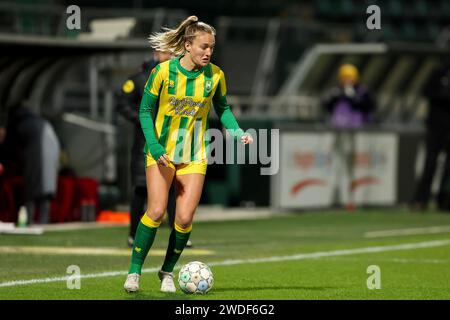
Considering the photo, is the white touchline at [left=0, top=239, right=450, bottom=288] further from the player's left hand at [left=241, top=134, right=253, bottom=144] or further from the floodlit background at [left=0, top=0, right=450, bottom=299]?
the player's left hand at [left=241, top=134, right=253, bottom=144]

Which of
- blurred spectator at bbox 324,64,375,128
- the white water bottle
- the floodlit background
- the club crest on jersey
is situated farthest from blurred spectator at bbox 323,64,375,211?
the club crest on jersey

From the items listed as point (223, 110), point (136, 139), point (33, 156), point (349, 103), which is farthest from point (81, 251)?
point (349, 103)

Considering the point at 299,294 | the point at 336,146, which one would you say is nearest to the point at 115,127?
the point at 336,146

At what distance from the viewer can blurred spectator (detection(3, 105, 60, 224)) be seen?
17.0 metres

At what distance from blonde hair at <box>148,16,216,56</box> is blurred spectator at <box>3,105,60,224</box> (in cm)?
779

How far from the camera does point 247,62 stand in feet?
90.9

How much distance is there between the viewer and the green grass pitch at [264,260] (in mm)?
9594

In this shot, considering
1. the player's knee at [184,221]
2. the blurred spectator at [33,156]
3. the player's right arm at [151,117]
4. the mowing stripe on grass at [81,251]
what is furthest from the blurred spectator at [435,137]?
the player's right arm at [151,117]

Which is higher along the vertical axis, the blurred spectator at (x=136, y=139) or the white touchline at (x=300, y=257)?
the blurred spectator at (x=136, y=139)

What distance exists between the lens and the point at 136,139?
13.8 meters

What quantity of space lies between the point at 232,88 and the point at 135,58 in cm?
562

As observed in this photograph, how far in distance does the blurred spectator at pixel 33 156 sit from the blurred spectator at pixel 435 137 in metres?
7.17

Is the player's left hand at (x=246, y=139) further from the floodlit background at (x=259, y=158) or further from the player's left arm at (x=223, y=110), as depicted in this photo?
the floodlit background at (x=259, y=158)

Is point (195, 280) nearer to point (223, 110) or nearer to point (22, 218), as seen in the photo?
point (223, 110)
